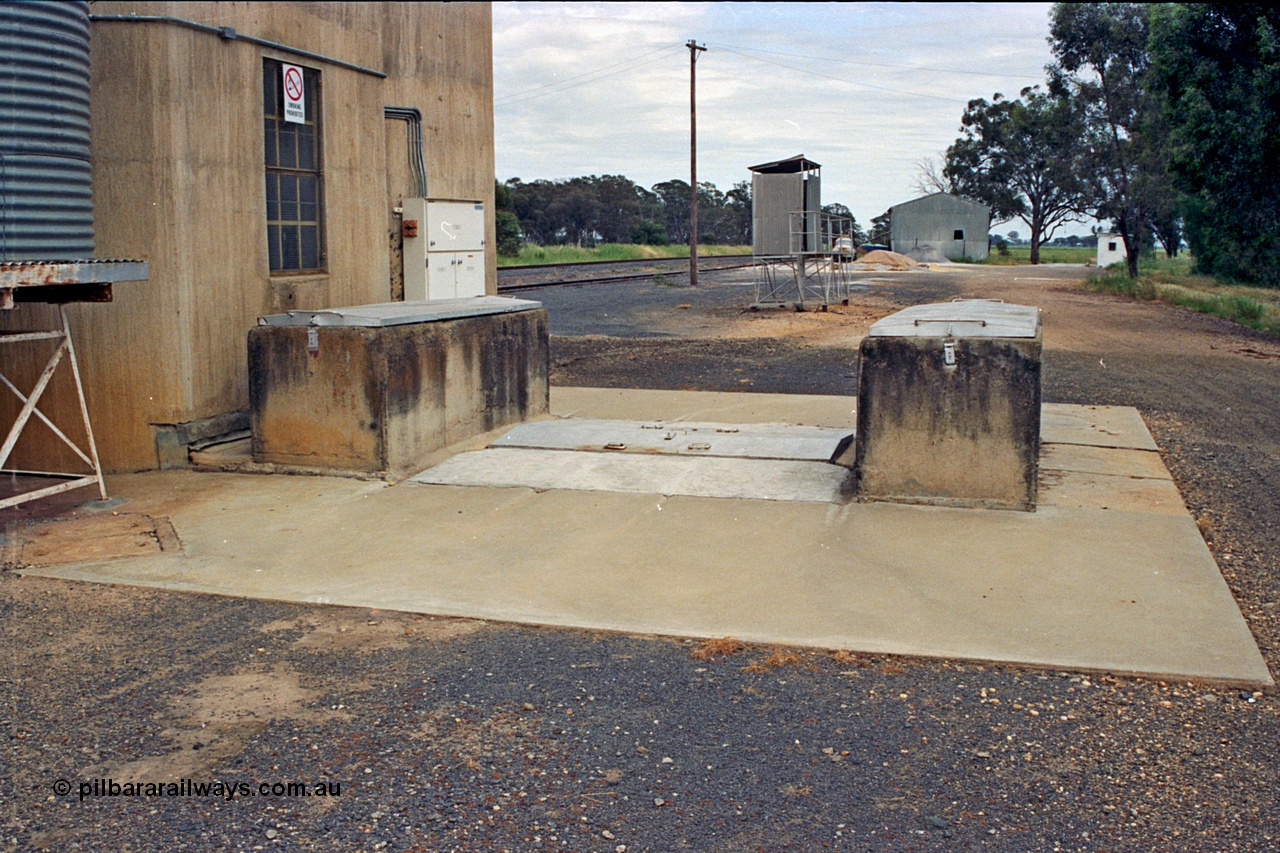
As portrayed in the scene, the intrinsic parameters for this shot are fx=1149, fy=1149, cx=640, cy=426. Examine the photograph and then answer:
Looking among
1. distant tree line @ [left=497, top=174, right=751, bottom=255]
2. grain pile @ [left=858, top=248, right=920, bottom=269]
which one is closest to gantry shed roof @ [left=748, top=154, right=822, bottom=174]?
grain pile @ [left=858, top=248, right=920, bottom=269]

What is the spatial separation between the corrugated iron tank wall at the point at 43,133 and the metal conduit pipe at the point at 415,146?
4468mm

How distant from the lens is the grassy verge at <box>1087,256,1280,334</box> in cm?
2336

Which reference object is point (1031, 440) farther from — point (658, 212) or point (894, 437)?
point (658, 212)

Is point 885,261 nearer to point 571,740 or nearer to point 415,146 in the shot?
point 415,146

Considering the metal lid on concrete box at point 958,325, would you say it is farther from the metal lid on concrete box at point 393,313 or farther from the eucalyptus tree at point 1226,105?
the eucalyptus tree at point 1226,105

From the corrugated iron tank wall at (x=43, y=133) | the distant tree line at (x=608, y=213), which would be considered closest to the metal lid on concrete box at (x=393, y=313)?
the corrugated iron tank wall at (x=43, y=133)

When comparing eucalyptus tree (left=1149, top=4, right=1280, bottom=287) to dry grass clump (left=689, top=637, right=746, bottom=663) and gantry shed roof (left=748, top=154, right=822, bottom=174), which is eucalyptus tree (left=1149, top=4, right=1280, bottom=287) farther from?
dry grass clump (left=689, top=637, right=746, bottom=663)

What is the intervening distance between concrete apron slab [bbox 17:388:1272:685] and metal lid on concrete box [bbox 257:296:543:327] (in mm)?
1132

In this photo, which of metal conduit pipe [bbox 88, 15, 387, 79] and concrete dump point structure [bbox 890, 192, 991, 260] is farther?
concrete dump point structure [bbox 890, 192, 991, 260]

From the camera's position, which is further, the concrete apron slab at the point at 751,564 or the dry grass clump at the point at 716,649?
the concrete apron slab at the point at 751,564

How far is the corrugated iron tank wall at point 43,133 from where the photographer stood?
6.79 meters

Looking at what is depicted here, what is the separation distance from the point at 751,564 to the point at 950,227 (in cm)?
7354

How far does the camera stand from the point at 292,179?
975cm

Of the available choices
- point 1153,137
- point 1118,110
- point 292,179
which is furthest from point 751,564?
point 1118,110
